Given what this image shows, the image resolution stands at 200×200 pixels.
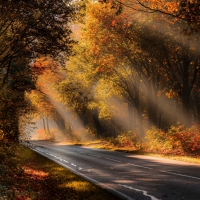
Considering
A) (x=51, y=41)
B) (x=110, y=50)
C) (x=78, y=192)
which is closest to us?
(x=78, y=192)

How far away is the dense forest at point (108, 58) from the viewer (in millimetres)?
12680

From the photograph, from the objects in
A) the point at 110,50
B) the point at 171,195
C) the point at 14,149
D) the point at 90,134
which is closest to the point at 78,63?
the point at 110,50

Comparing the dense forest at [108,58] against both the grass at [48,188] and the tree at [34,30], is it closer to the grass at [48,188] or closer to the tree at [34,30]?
the tree at [34,30]

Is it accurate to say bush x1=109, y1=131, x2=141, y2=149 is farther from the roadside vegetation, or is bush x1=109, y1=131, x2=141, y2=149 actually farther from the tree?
the tree

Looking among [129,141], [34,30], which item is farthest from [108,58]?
[34,30]

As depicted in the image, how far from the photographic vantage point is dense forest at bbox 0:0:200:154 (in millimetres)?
12680

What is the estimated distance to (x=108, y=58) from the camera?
27.2m

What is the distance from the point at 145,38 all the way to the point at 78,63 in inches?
630

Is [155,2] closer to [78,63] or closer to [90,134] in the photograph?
[78,63]

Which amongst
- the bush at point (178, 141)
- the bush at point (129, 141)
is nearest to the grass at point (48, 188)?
the bush at point (178, 141)

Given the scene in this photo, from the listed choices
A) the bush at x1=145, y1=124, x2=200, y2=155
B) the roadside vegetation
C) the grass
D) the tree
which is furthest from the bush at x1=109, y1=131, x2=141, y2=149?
the tree

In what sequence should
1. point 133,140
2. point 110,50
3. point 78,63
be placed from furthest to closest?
point 78,63, point 133,140, point 110,50

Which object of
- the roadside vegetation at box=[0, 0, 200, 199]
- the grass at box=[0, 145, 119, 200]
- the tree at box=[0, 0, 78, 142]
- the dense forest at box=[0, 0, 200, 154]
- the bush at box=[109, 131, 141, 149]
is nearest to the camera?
the grass at box=[0, 145, 119, 200]

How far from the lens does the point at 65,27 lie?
13.8m
